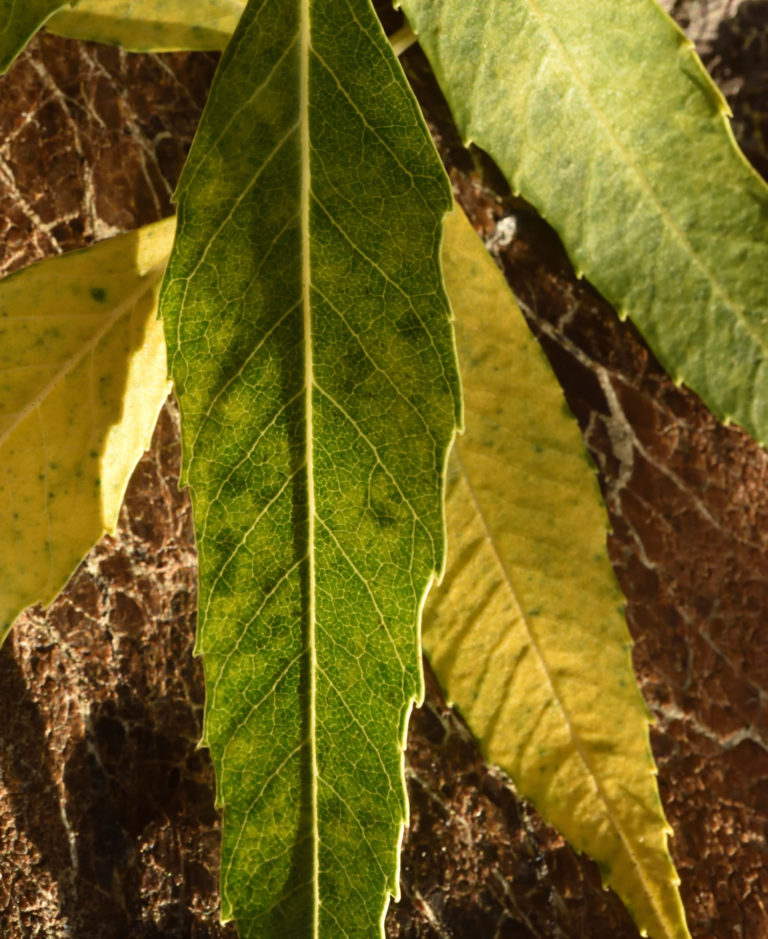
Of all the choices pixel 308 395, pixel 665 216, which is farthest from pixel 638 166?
pixel 308 395

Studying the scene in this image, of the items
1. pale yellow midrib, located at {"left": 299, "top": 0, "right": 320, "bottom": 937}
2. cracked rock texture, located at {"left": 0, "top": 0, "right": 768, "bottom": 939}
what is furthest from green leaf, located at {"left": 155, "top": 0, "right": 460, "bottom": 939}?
cracked rock texture, located at {"left": 0, "top": 0, "right": 768, "bottom": 939}

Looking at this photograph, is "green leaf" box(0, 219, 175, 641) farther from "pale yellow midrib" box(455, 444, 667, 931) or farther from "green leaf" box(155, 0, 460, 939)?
"pale yellow midrib" box(455, 444, 667, 931)

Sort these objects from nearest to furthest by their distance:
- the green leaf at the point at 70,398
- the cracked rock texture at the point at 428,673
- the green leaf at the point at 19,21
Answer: the green leaf at the point at 19,21 → the green leaf at the point at 70,398 → the cracked rock texture at the point at 428,673

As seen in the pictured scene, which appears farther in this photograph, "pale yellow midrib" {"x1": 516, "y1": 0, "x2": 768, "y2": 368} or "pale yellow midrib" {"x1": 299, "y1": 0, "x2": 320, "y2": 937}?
A: "pale yellow midrib" {"x1": 516, "y1": 0, "x2": 768, "y2": 368}

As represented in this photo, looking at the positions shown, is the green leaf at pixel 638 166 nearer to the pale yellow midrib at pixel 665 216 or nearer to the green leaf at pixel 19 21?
the pale yellow midrib at pixel 665 216

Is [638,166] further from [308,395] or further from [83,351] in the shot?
[83,351]

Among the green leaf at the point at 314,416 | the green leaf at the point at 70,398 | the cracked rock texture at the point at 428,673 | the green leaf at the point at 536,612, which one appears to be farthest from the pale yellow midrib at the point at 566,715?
the green leaf at the point at 70,398

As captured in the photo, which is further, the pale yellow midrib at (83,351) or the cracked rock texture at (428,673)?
the cracked rock texture at (428,673)

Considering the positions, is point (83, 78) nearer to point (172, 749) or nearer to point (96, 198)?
point (96, 198)
